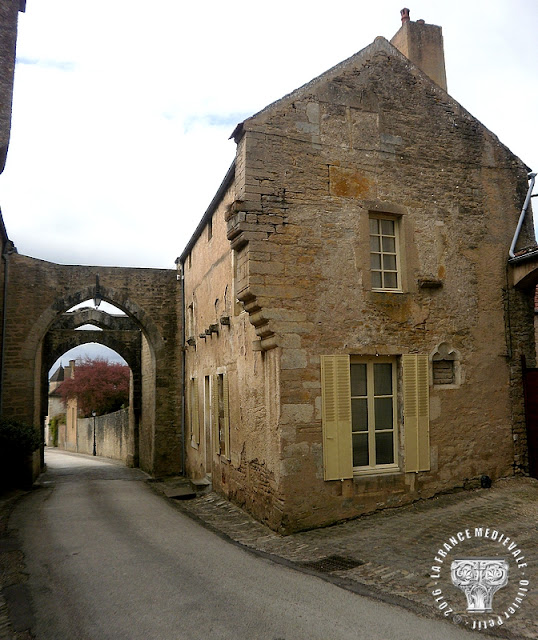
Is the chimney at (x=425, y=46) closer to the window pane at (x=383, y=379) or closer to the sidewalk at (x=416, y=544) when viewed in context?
the window pane at (x=383, y=379)

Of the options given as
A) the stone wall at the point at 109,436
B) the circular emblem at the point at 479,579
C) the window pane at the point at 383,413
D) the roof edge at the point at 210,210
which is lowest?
the stone wall at the point at 109,436

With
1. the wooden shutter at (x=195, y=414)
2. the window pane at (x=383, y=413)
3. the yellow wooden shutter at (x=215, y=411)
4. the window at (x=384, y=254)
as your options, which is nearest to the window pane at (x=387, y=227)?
the window at (x=384, y=254)

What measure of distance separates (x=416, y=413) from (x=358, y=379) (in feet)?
3.24

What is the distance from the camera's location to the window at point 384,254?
27.0 ft

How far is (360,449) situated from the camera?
7.79 m

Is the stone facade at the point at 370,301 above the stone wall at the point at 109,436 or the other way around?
above

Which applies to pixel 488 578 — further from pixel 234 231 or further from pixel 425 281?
pixel 234 231

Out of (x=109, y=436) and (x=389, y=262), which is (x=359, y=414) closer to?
(x=389, y=262)

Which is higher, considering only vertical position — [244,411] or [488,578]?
[244,411]

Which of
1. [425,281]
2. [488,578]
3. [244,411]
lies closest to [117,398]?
[244,411]

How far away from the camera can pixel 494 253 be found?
8.95 metres

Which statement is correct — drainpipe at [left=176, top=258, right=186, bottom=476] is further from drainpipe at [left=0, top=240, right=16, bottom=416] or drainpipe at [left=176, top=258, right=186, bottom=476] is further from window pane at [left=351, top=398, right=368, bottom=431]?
window pane at [left=351, top=398, right=368, bottom=431]

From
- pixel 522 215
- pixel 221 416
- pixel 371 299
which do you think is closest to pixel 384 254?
pixel 371 299

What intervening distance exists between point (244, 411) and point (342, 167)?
4.16 meters
